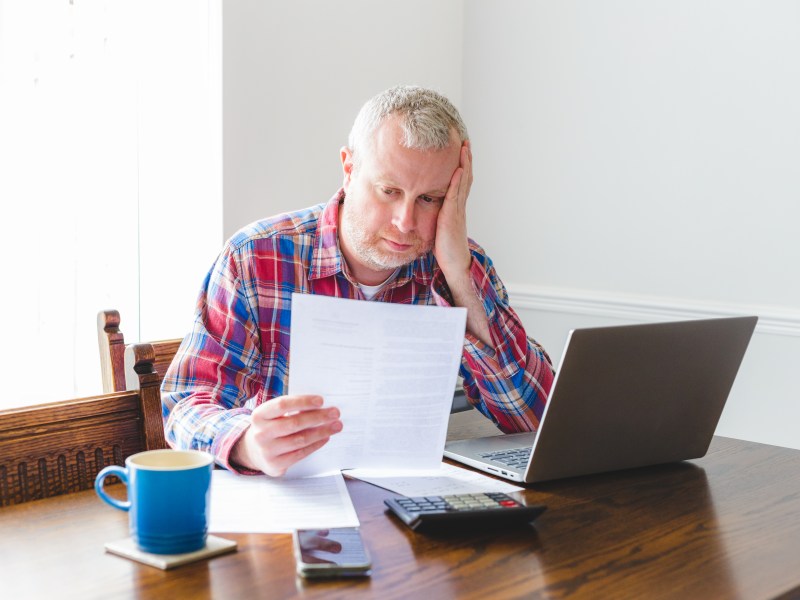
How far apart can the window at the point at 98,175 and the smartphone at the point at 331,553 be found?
61.5 inches

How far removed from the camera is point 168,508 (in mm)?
925

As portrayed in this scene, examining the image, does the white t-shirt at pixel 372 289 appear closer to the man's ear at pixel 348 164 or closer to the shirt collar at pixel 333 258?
the shirt collar at pixel 333 258

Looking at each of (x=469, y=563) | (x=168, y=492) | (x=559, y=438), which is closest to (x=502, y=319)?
(x=559, y=438)

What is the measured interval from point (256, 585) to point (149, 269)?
1834 millimetres

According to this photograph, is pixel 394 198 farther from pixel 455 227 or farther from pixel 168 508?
pixel 168 508

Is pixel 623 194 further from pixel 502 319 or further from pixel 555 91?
pixel 502 319

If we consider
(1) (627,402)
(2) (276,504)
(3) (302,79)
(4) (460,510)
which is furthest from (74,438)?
(3) (302,79)

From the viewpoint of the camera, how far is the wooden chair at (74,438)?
1.15 m

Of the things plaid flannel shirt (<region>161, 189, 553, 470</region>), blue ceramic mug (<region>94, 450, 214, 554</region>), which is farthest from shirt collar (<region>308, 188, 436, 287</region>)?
blue ceramic mug (<region>94, 450, 214, 554</region>)

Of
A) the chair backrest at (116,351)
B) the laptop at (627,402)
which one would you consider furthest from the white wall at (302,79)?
the laptop at (627,402)

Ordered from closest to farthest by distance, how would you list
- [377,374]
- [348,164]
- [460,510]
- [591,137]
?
1. [460,510]
2. [377,374]
3. [348,164]
4. [591,137]

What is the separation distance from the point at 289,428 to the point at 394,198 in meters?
0.55

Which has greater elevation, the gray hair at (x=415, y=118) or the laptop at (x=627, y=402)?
the gray hair at (x=415, y=118)

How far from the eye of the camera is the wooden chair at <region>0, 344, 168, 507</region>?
1.15 meters
